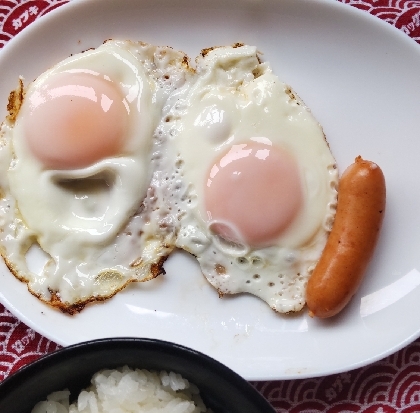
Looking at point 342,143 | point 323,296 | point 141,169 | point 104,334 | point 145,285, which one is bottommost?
point 104,334

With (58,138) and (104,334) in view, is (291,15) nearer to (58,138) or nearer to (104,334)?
(58,138)

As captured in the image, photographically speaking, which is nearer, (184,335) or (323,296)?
(323,296)

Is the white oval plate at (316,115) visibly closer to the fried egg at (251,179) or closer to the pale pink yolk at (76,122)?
the fried egg at (251,179)

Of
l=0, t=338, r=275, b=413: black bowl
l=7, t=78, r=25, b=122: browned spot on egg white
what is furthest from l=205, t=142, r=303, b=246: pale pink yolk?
l=7, t=78, r=25, b=122: browned spot on egg white

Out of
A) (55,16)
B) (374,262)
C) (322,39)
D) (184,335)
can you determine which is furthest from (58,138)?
(374,262)

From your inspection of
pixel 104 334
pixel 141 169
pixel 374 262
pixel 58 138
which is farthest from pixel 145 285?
pixel 374 262

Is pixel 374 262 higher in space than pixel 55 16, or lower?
lower
